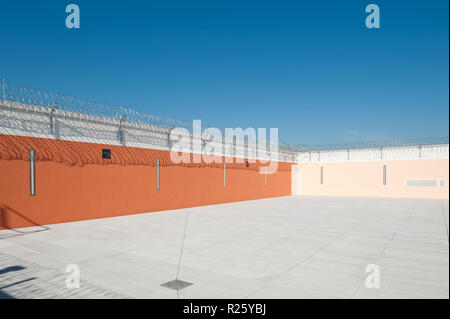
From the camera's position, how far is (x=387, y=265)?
4965 mm

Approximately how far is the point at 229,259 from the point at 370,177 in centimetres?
1926

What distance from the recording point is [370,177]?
71.2 ft

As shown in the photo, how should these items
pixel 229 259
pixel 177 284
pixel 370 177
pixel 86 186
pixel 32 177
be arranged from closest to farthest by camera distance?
1. pixel 177 284
2. pixel 229 259
3. pixel 32 177
4. pixel 86 186
5. pixel 370 177

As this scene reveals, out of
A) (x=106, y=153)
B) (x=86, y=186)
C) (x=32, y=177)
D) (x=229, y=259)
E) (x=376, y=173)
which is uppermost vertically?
(x=106, y=153)

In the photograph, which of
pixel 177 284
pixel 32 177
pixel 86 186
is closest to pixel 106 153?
pixel 86 186

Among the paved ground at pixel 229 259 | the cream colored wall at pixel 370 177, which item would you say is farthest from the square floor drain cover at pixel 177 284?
the cream colored wall at pixel 370 177

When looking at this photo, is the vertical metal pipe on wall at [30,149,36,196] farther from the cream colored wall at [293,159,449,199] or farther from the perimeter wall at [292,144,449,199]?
the cream colored wall at [293,159,449,199]

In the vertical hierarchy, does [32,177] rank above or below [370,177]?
above

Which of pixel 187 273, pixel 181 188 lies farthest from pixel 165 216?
pixel 187 273

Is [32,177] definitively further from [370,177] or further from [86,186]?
[370,177]

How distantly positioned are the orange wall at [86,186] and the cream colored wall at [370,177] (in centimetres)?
1109

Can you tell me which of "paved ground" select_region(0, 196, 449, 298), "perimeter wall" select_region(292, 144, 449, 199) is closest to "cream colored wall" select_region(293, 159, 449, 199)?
"perimeter wall" select_region(292, 144, 449, 199)

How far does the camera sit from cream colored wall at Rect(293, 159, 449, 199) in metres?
19.7
